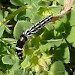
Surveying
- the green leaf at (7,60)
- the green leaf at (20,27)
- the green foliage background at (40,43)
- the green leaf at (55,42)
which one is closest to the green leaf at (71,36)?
the green foliage background at (40,43)

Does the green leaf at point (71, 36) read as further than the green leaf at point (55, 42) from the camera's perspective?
Yes

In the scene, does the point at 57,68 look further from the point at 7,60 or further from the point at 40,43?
the point at 7,60

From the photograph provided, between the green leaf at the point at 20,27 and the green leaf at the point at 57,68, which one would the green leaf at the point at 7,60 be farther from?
the green leaf at the point at 57,68

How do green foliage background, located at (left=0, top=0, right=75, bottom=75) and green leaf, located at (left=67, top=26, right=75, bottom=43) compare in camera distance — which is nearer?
green foliage background, located at (left=0, top=0, right=75, bottom=75)

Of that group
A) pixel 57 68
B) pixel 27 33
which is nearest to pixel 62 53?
pixel 57 68

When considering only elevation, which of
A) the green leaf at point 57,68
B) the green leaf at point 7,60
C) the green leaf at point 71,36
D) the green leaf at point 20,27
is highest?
the green leaf at point 20,27

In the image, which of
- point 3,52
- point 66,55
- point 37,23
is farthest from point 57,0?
point 3,52

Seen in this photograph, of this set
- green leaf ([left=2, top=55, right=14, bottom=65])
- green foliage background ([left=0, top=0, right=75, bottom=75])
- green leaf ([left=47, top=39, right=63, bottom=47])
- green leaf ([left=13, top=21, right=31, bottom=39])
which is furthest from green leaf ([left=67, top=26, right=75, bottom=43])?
green leaf ([left=2, top=55, right=14, bottom=65])

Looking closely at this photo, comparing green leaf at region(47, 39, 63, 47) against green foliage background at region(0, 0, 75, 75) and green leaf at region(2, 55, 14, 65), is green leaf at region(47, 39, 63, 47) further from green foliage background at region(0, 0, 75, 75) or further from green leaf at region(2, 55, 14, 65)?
green leaf at region(2, 55, 14, 65)
